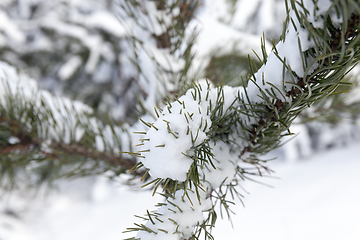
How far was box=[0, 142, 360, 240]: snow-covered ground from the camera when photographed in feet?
5.55

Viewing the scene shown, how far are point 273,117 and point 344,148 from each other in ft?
9.12

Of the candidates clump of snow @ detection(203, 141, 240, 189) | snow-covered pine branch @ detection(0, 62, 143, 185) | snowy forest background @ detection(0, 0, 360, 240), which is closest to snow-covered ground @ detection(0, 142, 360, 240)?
snowy forest background @ detection(0, 0, 360, 240)

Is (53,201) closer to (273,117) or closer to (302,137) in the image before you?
(302,137)

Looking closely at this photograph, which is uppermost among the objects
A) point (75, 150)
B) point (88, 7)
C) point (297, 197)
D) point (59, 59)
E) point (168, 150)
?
point (88, 7)

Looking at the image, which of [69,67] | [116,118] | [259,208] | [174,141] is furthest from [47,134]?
[259,208]

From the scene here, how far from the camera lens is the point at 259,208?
2.03 meters

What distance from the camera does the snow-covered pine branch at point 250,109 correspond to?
0.20m

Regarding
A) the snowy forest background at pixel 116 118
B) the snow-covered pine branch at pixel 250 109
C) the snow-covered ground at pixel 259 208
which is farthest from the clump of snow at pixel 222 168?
the snow-covered ground at pixel 259 208

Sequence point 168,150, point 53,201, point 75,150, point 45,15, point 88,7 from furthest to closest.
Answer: point 53,201
point 88,7
point 45,15
point 75,150
point 168,150

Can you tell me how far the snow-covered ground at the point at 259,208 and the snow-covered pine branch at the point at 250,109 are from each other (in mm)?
1170

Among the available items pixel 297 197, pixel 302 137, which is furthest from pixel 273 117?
pixel 302 137

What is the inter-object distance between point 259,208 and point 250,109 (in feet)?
6.75

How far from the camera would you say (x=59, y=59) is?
6.49 feet

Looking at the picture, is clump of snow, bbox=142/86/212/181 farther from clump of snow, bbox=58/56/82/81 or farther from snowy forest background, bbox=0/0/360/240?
clump of snow, bbox=58/56/82/81
